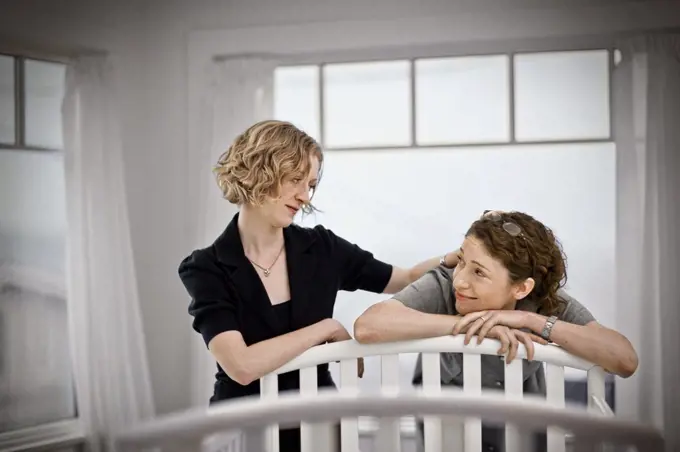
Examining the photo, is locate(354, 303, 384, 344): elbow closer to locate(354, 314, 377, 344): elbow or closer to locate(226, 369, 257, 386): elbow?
locate(354, 314, 377, 344): elbow

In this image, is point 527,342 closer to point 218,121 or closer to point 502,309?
point 502,309

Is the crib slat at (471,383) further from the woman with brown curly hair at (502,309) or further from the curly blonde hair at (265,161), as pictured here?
the curly blonde hair at (265,161)

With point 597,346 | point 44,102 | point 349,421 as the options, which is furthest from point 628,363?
point 44,102

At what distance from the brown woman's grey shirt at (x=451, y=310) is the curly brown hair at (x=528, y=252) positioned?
34 mm

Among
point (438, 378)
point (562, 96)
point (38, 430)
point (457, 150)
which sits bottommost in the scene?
point (38, 430)

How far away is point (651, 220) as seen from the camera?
1.85 m

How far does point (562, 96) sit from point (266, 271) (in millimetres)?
926

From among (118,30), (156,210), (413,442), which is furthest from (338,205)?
(118,30)

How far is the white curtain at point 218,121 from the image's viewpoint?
204cm

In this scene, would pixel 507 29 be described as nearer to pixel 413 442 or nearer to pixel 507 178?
pixel 507 178

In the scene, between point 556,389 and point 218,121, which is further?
point 218,121

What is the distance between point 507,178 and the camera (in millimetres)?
1977

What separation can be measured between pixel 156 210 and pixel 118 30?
53 cm

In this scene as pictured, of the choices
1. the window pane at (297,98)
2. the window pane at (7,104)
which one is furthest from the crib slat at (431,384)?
the window pane at (7,104)
